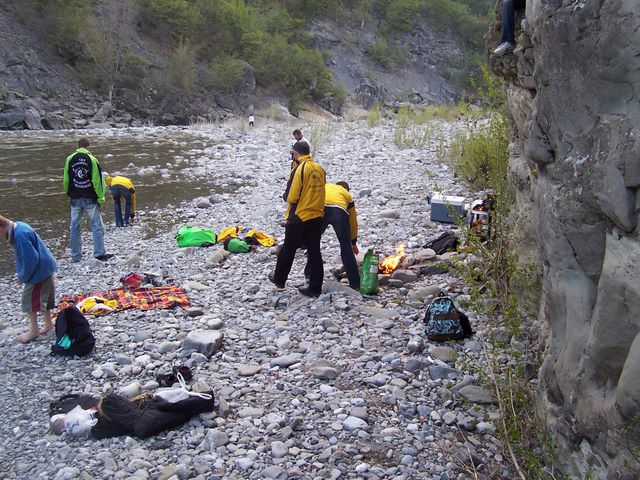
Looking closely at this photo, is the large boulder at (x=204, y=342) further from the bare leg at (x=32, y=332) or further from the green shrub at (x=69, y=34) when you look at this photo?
the green shrub at (x=69, y=34)

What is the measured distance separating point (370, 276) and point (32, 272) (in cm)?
353

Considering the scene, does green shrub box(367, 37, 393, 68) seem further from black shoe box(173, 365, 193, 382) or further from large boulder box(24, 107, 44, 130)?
black shoe box(173, 365, 193, 382)

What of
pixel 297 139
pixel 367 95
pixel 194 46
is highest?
pixel 194 46

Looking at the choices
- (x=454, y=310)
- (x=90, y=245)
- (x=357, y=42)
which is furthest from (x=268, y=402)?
(x=357, y=42)

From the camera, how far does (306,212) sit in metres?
6.90

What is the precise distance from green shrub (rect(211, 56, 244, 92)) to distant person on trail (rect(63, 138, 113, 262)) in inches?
1377

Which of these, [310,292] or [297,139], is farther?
[297,139]

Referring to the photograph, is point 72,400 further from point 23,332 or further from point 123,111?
point 123,111

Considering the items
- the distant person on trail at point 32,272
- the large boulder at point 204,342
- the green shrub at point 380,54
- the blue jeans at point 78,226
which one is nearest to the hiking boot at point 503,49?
the large boulder at point 204,342

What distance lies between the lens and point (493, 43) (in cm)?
711

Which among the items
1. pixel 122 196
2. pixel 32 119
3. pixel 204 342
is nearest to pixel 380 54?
pixel 32 119

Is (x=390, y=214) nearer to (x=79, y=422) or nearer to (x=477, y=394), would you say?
(x=477, y=394)

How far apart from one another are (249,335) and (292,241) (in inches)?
50.2

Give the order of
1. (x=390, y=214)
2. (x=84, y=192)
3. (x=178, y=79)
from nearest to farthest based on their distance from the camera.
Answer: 1. (x=84, y=192)
2. (x=390, y=214)
3. (x=178, y=79)
